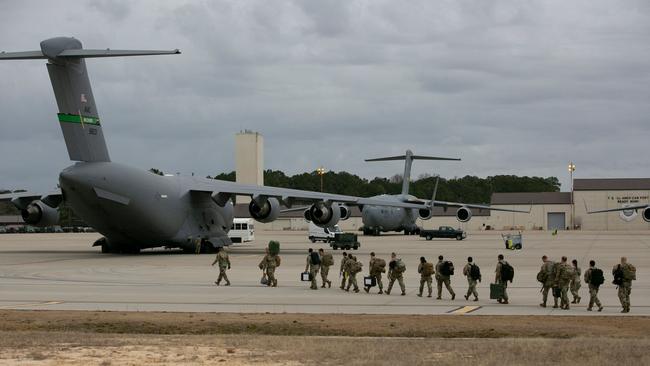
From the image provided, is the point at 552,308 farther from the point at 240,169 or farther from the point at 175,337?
the point at 240,169

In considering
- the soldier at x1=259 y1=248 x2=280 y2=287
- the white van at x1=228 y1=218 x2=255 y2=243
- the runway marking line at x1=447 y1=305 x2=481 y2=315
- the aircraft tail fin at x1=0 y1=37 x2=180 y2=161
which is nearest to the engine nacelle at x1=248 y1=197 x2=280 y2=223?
the aircraft tail fin at x1=0 y1=37 x2=180 y2=161

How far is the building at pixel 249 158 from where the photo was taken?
421ft

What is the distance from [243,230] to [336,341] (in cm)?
5430

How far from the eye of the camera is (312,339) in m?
16.3

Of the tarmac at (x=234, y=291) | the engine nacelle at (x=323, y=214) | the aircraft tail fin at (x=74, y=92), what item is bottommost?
the tarmac at (x=234, y=291)

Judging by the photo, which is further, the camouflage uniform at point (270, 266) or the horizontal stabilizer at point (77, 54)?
the horizontal stabilizer at point (77, 54)

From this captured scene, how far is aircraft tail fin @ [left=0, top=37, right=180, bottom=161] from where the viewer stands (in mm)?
39594

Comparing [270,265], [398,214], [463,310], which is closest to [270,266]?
[270,265]

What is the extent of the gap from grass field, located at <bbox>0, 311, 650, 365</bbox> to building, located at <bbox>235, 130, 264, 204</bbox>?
108 metres

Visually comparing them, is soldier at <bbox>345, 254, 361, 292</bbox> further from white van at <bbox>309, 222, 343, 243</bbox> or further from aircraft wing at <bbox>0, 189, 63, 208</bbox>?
white van at <bbox>309, 222, 343, 243</bbox>

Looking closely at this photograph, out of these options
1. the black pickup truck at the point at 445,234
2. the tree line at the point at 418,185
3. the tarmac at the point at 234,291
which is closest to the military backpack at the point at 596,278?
the tarmac at the point at 234,291

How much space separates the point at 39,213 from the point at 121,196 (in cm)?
880

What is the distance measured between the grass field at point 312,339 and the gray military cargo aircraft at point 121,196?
65.2 ft

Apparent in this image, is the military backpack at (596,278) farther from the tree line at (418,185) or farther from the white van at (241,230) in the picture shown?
the tree line at (418,185)
